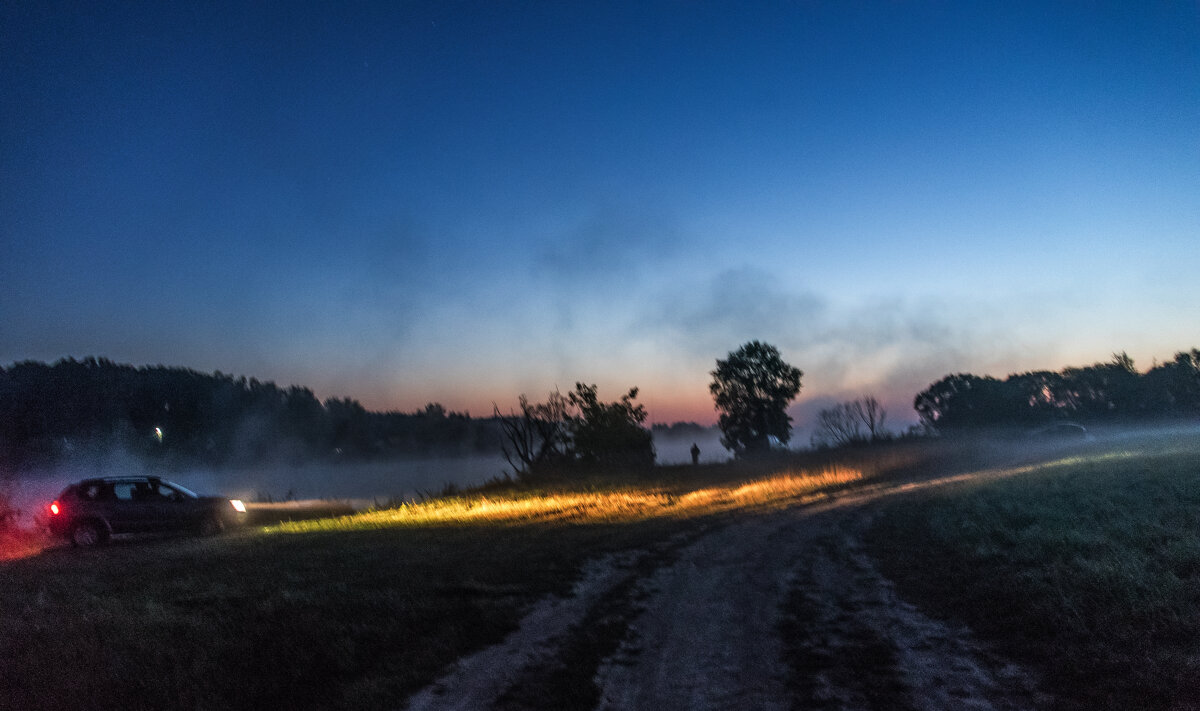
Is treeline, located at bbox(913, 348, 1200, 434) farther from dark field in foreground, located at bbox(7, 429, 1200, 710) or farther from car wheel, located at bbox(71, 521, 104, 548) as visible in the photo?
car wheel, located at bbox(71, 521, 104, 548)

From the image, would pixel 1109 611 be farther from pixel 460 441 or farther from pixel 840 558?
pixel 460 441

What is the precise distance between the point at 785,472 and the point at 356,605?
29652mm

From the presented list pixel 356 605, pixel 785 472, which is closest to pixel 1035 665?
pixel 356 605

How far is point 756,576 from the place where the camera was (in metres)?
10.2

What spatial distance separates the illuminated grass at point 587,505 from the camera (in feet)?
65.4

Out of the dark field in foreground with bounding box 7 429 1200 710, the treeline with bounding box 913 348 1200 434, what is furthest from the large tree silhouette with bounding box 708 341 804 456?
the dark field in foreground with bounding box 7 429 1200 710

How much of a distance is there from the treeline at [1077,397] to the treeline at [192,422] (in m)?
51.3

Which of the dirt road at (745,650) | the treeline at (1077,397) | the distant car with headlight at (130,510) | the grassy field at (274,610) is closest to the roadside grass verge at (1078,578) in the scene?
the dirt road at (745,650)

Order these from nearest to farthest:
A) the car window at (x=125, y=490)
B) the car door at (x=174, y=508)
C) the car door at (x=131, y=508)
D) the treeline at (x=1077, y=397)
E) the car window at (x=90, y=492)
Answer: the car window at (x=90, y=492)
the car door at (x=131, y=508)
the car window at (x=125, y=490)
the car door at (x=174, y=508)
the treeline at (x=1077, y=397)

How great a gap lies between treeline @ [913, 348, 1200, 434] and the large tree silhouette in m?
14.9

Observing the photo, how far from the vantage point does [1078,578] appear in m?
8.08

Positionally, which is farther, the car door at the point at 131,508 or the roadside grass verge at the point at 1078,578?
the car door at the point at 131,508

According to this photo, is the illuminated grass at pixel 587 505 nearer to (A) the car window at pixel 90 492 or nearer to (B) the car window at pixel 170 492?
(B) the car window at pixel 170 492

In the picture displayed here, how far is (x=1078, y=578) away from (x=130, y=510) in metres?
21.8
